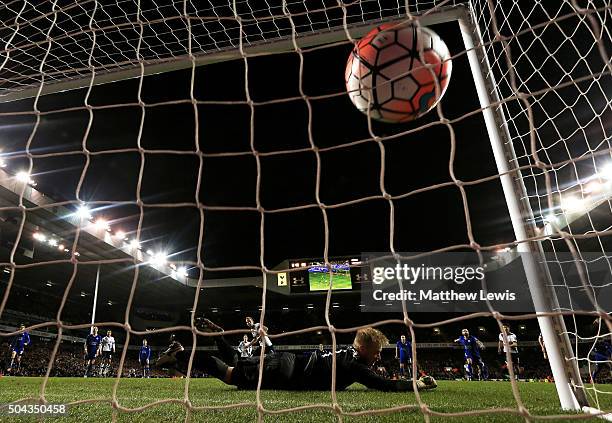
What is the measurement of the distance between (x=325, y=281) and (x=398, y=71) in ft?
55.1

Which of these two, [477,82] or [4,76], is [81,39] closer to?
[4,76]

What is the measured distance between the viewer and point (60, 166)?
13.4 m

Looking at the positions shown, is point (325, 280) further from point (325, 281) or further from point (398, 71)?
point (398, 71)

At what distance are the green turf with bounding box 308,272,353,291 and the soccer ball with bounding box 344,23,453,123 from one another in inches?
626

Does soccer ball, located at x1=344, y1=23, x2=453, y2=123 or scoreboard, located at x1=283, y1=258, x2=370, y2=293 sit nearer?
soccer ball, located at x1=344, y1=23, x2=453, y2=123

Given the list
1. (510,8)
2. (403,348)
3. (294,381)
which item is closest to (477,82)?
(510,8)

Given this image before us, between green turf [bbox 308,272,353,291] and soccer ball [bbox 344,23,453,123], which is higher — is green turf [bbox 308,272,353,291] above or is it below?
above

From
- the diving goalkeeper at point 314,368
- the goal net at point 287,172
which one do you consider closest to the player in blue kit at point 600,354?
the goal net at point 287,172

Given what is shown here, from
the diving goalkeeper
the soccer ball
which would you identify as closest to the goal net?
the soccer ball

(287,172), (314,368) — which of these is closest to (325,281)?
A: (287,172)

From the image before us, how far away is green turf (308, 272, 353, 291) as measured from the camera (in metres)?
18.0

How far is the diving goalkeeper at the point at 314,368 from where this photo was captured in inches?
133

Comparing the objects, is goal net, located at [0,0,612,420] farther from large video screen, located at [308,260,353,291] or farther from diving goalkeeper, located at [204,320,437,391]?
diving goalkeeper, located at [204,320,437,391]

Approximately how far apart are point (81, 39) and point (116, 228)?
15559 millimetres
